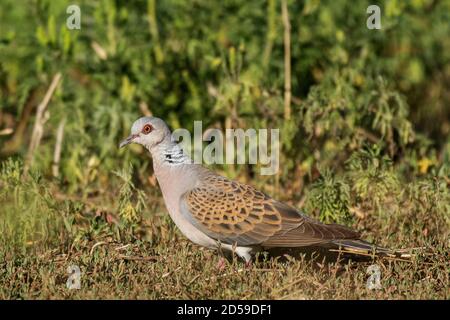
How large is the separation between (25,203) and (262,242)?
1826 millimetres

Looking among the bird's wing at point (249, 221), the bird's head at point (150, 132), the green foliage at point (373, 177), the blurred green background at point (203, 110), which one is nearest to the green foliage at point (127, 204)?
the blurred green background at point (203, 110)

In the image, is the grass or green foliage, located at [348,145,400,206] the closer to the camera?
the grass

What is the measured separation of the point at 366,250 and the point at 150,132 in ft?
5.86

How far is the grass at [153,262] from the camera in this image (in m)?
5.86

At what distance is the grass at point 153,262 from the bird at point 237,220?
0.46 feet

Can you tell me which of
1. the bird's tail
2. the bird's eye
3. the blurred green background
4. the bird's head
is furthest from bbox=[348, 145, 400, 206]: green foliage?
the bird's eye

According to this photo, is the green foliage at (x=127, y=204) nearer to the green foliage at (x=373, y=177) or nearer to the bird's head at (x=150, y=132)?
the bird's head at (x=150, y=132)

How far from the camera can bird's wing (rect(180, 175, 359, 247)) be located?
6523mm

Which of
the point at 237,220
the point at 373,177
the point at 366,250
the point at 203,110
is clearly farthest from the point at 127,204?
the point at 203,110

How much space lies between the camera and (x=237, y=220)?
6.62m

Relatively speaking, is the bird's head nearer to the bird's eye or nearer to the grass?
the bird's eye

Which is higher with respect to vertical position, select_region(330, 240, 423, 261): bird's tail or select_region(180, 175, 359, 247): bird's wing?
select_region(180, 175, 359, 247): bird's wing

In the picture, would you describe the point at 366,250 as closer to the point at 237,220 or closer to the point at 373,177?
the point at 237,220

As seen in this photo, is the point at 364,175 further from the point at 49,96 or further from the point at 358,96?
the point at 49,96
